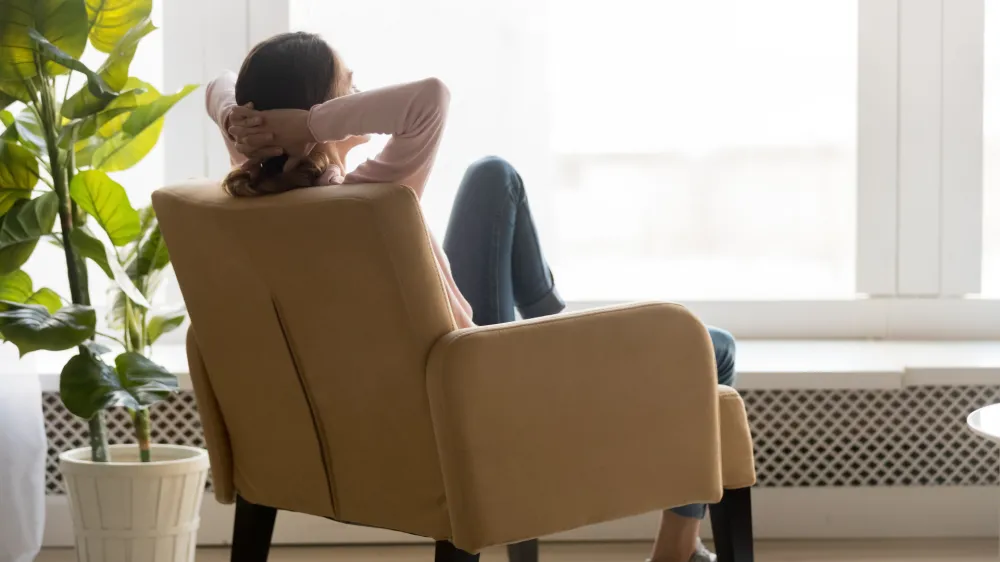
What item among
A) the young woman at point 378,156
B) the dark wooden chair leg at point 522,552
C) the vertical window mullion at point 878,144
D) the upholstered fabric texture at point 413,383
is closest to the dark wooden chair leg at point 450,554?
the upholstered fabric texture at point 413,383

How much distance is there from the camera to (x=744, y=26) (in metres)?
2.91

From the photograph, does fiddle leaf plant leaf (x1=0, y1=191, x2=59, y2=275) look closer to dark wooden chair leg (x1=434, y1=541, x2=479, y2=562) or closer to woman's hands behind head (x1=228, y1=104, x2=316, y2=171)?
woman's hands behind head (x1=228, y1=104, x2=316, y2=171)

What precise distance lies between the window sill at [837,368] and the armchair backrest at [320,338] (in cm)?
73

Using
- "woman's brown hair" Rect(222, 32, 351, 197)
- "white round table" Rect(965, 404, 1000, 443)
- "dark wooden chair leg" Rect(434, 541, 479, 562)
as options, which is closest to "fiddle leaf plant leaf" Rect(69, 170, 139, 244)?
"woman's brown hair" Rect(222, 32, 351, 197)

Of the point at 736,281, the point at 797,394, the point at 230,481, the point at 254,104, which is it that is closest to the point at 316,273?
the point at 254,104

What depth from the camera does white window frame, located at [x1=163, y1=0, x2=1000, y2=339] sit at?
2.88 m

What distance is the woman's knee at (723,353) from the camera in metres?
1.89

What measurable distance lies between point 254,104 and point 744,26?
1.69 meters

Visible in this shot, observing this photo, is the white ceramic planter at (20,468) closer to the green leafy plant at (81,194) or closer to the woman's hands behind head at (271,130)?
the green leafy plant at (81,194)

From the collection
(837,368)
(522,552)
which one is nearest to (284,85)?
(522,552)

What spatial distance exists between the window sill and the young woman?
736mm

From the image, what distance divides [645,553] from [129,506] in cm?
106

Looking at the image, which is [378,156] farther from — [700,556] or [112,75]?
[700,556]

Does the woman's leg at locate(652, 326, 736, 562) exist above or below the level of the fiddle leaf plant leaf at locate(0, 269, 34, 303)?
below
